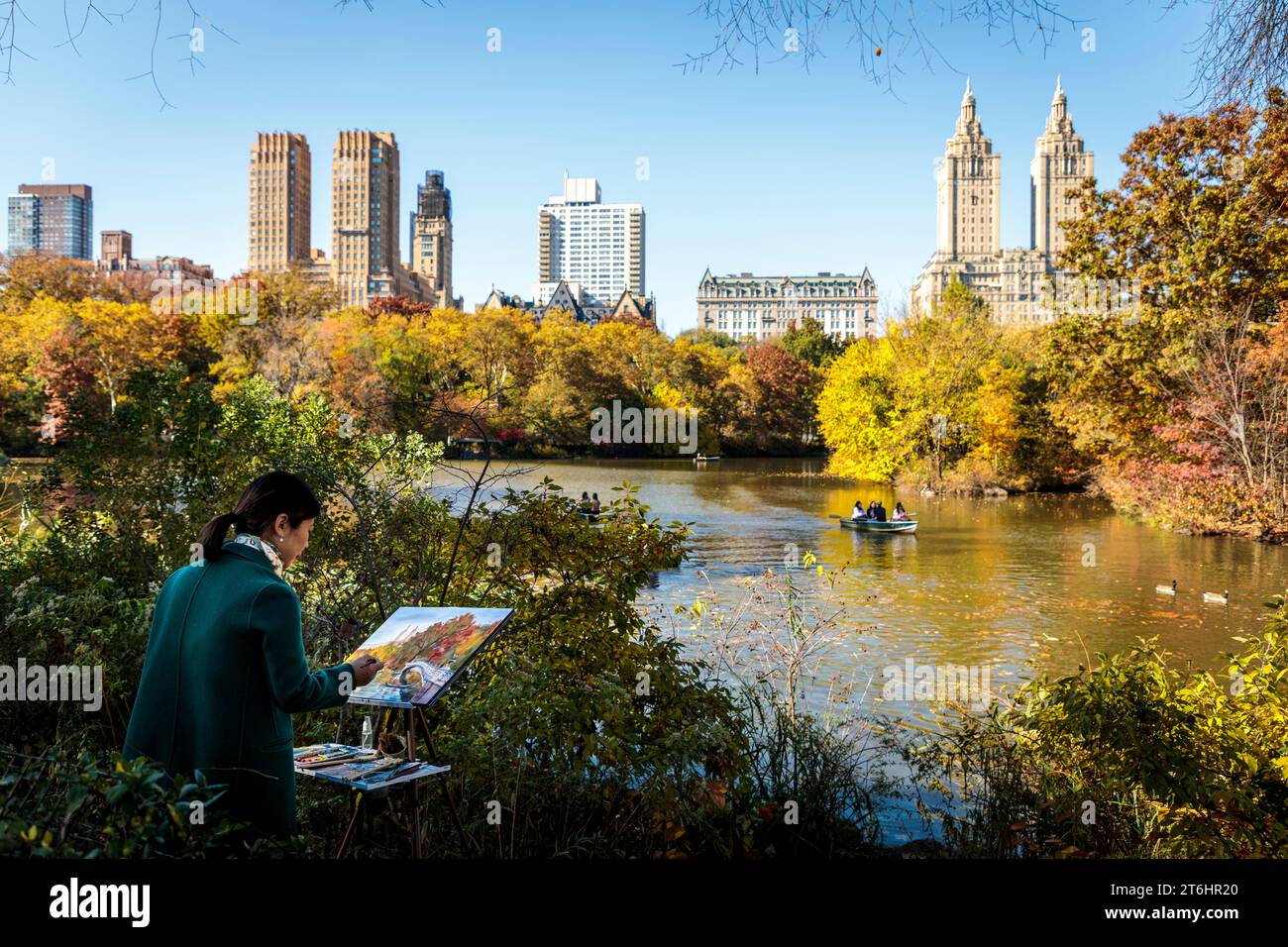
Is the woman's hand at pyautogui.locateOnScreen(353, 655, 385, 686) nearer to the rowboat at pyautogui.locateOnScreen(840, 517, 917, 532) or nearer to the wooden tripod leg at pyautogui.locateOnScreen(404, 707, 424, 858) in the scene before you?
the wooden tripod leg at pyautogui.locateOnScreen(404, 707, 424, 858)

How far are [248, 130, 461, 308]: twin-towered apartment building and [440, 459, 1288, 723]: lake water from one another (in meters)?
122

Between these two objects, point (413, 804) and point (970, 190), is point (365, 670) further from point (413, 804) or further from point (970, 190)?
point (970, 190)

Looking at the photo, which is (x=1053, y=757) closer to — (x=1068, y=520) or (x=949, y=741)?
(x=949, y=741)

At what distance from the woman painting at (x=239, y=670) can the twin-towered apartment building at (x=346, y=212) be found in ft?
472

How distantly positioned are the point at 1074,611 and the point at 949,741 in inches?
366

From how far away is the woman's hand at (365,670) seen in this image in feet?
10.3

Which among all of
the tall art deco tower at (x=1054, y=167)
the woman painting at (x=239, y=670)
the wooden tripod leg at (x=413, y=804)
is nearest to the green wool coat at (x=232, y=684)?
the woman painting at (x=239, y=670)

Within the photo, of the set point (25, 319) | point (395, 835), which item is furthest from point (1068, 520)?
point (25, 319)

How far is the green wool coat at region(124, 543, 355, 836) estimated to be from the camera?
2.86 m

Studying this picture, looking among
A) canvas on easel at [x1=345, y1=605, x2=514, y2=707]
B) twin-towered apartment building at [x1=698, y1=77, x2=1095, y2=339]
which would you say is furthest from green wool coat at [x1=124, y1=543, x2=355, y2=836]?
twin-towered apartment building at [x1=698, y1=77, x2=1095, y2=339]

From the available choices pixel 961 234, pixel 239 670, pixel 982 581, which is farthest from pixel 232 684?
pixel 961 234

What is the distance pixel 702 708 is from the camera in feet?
16.4

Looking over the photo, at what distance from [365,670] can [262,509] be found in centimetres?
62

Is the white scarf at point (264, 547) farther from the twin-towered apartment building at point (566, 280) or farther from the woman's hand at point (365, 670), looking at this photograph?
the twin-towered apartment building at point (566, 280)
